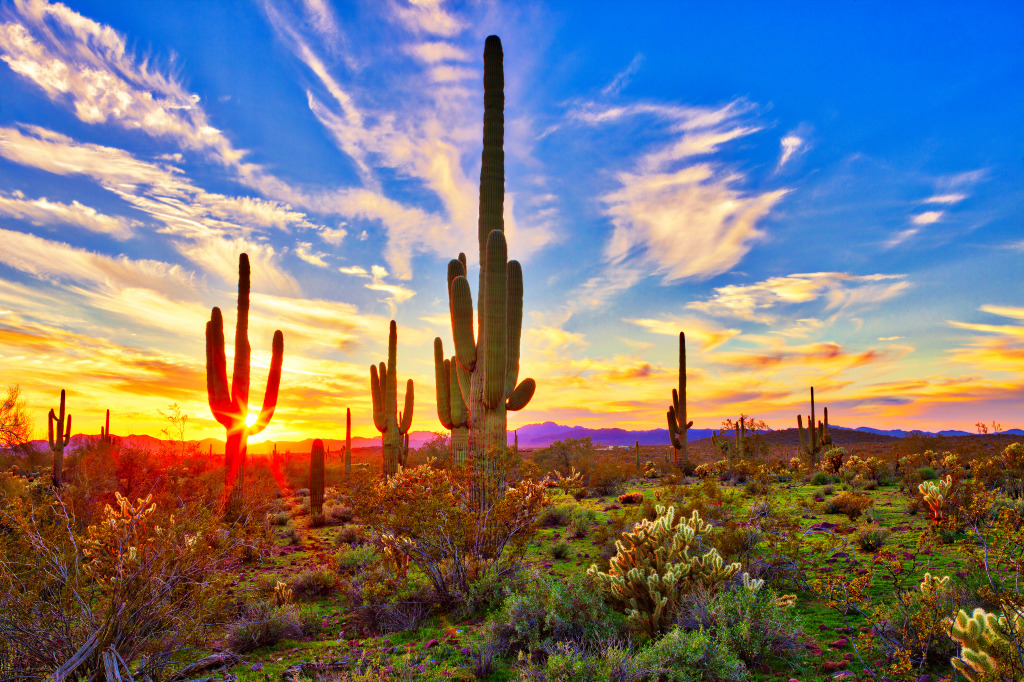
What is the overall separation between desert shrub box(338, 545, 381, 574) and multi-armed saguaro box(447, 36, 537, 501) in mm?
3199

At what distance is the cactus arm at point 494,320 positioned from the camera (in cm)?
1157

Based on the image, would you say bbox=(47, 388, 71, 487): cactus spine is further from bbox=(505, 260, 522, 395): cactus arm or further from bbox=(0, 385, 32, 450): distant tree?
bbox=(505, 260, 522, 395): cactus arm

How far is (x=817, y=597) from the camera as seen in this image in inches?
316

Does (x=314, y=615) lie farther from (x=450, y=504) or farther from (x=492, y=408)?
(x=492, y=408)

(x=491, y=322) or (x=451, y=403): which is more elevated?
(x=491, y=322)

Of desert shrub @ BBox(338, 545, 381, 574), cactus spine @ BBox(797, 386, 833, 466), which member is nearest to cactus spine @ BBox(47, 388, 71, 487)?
desert shrub @ BBox(338, 545, 381, 574)

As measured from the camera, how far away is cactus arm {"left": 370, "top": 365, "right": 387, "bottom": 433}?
23.6 meters

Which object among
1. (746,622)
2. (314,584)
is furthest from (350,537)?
(746,622)

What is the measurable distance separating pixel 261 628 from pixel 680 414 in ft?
79.6

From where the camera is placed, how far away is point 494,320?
39.0 feet

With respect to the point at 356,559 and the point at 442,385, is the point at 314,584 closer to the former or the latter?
the point at 356,559

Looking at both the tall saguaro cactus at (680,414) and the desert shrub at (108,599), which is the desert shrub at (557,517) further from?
the tall saguaro cactus at (680,414)

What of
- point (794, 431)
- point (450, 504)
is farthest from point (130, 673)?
point (794, 431)

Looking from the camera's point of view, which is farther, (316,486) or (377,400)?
(377,400)
